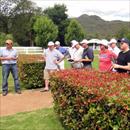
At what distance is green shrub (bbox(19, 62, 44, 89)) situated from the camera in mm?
13297

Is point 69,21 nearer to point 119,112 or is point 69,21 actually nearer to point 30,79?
point 30,79

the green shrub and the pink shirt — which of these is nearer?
the pink shirt

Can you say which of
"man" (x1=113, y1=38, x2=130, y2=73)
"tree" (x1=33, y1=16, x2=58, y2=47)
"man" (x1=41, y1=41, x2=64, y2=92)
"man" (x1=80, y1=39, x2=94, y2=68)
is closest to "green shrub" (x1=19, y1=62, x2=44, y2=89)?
"man" (x1=41, y1=41, x2=64, y2=92)

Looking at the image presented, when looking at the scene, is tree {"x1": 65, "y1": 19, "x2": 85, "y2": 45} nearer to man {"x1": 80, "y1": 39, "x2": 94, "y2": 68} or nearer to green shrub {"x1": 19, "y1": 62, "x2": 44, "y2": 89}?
green shrub {"x1": 19, "y1": 62, "x2": 44, "y2": 89}

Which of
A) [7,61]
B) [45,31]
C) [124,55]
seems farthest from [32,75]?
[45,31]

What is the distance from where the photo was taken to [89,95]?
5.77 metres

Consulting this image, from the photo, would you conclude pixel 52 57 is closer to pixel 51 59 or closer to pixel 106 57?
pixel 51 59

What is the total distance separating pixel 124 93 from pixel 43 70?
8.22 metres

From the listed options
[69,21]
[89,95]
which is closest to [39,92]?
[89,95]

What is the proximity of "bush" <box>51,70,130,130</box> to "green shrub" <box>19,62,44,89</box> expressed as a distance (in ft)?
16.6

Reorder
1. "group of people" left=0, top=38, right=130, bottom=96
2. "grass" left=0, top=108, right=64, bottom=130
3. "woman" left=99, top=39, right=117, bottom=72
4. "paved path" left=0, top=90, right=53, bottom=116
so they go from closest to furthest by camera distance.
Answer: "grass" left=0, top=108, right=64, bottom=130
"paved path" left=0, top=90, right=53, bottom=116
"woman" left=99, top=39, right=117, bottom=72
"group of people" left=0, top=38, right=130, bottom=96

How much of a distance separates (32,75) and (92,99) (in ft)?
25.6

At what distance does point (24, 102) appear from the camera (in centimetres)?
1063

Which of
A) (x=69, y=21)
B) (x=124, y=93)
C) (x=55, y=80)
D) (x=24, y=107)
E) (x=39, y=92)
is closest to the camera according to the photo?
(x=124, y=93)
